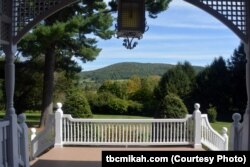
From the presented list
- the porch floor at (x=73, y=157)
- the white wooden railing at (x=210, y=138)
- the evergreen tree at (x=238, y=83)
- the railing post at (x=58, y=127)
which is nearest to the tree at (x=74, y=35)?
the railing post at (x=58, y=127)

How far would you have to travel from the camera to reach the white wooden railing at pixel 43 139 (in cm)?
1028

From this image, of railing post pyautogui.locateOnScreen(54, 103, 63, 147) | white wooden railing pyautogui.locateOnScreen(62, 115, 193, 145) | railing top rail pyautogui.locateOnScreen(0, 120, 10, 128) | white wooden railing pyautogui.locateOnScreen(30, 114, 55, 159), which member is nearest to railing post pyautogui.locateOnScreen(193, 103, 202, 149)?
white wooden railing pyautogui.locateOnScreen(62, 115, 193, 145)

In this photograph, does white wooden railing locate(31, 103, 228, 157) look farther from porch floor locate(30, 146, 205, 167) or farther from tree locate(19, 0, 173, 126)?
tree locate(19, 0, 173, 126)

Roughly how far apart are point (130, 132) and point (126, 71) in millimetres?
20599

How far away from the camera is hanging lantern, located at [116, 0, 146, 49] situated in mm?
5680

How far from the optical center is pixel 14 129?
6.08 meters

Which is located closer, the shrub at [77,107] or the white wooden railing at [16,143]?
the white wooden railing at [16,143]

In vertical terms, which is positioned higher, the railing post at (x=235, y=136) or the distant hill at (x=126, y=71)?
the distant hill at (x=126, y=71)

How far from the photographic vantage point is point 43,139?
10742mm

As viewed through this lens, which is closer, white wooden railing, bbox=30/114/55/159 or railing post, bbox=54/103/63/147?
white wooden railing, bbox=30/114/55/159

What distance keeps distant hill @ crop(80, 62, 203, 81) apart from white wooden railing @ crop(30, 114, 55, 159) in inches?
780

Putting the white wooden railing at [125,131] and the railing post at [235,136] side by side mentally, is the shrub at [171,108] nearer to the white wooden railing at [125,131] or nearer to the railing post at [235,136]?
the white wooden railing at [125,131]

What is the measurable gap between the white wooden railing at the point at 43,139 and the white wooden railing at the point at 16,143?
348cm

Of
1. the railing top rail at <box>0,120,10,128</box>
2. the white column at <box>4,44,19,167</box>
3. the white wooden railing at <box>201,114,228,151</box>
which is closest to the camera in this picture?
the railing top rail at <box>0,120,10,128</box>
